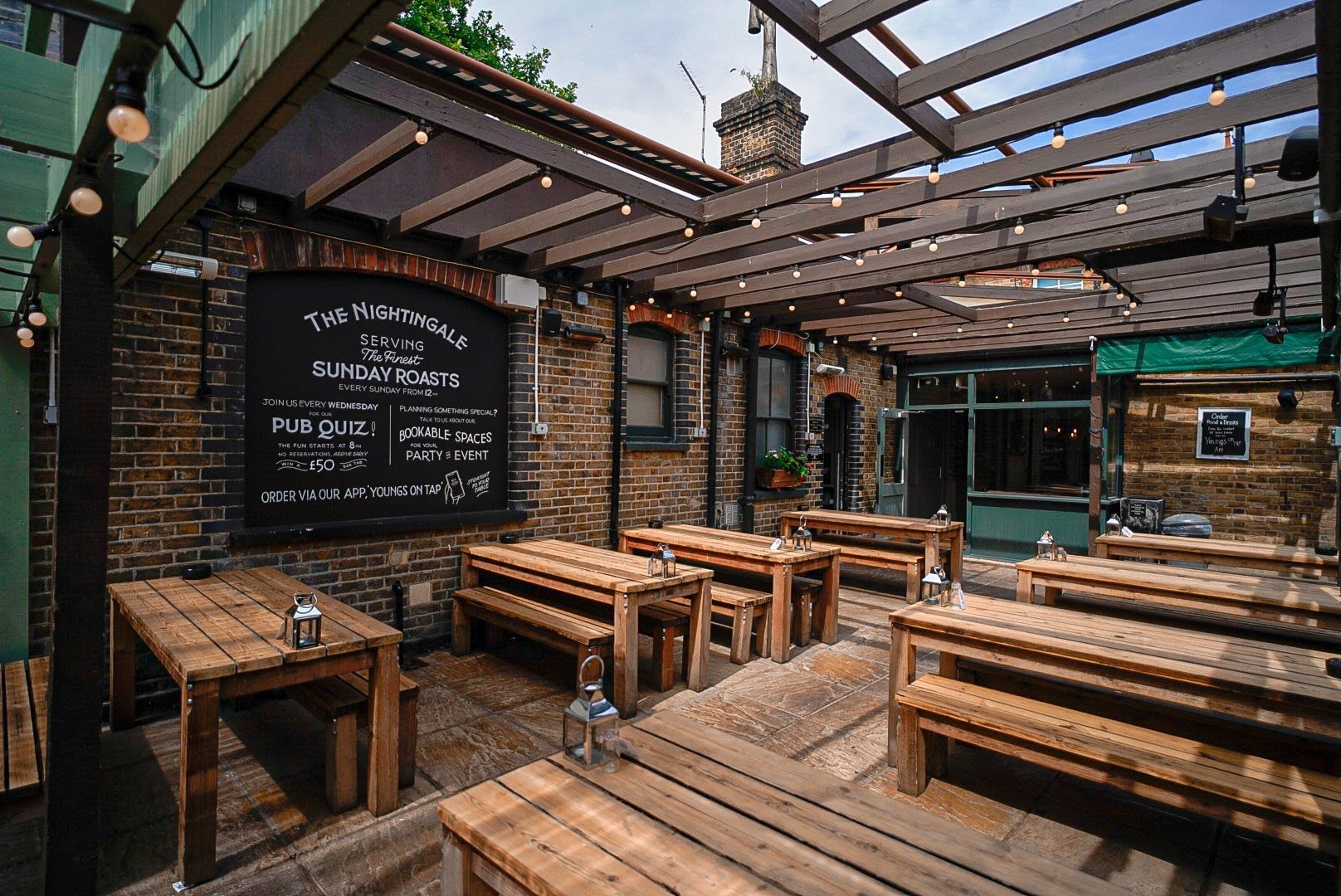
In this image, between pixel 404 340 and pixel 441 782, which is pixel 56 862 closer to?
pixel 441 782

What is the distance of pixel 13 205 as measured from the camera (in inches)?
102

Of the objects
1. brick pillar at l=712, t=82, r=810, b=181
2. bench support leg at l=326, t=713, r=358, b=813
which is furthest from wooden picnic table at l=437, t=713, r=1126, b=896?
brick pillar at l=712, t=82, r=810, b=181

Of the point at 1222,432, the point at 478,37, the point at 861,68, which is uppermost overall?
the point at 478,37

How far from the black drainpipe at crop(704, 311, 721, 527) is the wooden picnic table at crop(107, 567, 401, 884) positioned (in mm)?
4197

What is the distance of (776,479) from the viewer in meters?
7.82

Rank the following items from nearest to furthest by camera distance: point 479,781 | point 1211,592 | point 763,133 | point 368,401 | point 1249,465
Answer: point 479,781 → point 1211,592 → point 368,401 → point 1249,465 → point 763,133

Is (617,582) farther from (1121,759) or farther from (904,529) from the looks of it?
(904,529)

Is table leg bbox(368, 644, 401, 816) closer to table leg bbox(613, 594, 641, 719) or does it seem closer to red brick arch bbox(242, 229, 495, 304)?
table leg bbox(613, 594, 641, 719)

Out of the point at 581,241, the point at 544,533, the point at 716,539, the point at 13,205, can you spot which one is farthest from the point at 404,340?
the point at 716,539

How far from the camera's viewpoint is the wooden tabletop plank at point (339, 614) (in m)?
2.91

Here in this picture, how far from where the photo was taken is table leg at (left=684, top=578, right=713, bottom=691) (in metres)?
4.40

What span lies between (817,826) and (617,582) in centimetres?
231

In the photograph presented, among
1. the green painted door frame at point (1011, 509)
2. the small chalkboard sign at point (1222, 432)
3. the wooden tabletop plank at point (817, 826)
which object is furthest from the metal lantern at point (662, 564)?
the small chalkboard sign at point (1222, 432)

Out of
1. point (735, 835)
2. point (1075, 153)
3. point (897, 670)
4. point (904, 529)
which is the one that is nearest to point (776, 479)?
point (904, 529)
